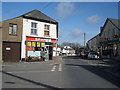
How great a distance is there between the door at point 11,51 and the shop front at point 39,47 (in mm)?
1224

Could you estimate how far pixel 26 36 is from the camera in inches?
846

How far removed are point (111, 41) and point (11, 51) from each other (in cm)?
1779

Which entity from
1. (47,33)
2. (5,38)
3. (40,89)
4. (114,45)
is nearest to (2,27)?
(5,38)

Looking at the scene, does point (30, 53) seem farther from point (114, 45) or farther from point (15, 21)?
point (114, 45)

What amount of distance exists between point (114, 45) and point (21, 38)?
1668cm

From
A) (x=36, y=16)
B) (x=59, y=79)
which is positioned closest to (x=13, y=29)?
(x=36, y=16)

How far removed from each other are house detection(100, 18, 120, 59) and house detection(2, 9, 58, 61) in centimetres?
1039

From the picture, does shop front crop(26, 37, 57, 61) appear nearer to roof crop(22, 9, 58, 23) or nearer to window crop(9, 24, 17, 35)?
window crop(9, 24, 17, 35)

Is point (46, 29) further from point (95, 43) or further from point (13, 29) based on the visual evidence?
point (95, 43)

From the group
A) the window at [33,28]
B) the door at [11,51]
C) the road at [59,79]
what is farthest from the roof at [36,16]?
the road at [59,79]

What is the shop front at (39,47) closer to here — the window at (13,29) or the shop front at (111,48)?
the window at (13,29)

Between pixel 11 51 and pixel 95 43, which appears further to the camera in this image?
pixel 95 43

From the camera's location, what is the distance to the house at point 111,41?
26.9 meters

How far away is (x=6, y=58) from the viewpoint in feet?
66.6
